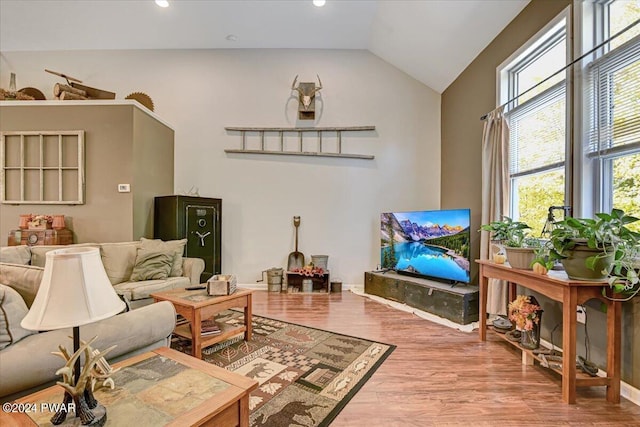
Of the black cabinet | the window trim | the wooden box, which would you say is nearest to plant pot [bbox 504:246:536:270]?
the window trim

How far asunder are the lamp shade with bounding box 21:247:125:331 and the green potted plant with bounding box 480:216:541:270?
101 inches

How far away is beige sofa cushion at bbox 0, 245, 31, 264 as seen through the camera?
7.25ft

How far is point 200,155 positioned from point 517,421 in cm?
488

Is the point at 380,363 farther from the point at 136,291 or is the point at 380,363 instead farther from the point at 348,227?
the point at 348,227

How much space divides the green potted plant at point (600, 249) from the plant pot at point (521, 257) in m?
0.26

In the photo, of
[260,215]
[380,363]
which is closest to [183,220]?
[260,215]

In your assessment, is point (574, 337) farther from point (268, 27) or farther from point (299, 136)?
point (268, 27)

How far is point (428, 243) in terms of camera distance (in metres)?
3.71

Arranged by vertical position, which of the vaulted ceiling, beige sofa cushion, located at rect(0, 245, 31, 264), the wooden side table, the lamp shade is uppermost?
the vaulted ceiling

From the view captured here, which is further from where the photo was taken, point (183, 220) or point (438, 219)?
point (183, 220)

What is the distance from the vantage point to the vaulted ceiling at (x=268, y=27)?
11.6 feet

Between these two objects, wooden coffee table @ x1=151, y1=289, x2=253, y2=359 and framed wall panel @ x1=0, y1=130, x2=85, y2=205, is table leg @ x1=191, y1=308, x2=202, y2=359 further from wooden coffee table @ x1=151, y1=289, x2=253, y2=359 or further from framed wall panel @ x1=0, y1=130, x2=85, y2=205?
framed wall panel @ x1=0, y1=130, x2=85, y2=205

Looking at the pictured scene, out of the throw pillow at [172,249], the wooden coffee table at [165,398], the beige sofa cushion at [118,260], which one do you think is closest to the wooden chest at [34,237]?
the beige sofa cushion at [118,260]

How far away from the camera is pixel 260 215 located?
4.76 m
